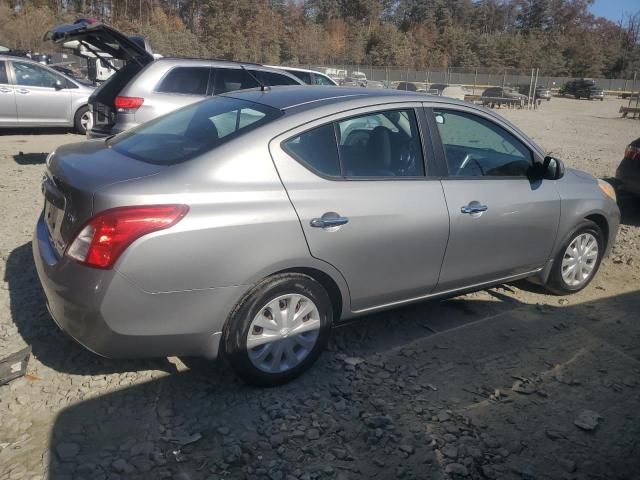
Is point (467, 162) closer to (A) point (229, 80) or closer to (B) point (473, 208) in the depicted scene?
(B) point (473, 208)

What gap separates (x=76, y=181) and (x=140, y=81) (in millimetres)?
5048

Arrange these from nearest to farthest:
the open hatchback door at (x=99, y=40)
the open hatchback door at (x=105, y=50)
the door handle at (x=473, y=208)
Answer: the door handle at (x=473, y=208) < the open hatchback door at (x=99, y=40) < the open hatchback door at (x=105, y=50)

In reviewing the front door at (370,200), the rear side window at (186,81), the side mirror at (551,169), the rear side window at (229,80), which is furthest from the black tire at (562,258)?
the rear side window at (186,81)

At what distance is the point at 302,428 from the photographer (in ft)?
9.36

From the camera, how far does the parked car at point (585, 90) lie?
49656 millimetres

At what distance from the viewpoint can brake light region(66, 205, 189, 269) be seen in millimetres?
2588

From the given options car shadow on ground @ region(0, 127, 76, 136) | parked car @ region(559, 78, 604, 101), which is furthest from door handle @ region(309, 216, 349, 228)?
parked car @ region(559, 78, 604, 101)

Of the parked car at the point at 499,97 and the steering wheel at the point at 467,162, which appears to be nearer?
the steering wheel at the point at 467,162

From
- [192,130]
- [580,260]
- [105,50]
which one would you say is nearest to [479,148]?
[580,260]

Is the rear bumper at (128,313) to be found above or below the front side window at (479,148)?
below

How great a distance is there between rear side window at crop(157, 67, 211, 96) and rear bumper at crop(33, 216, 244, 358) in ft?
17.3

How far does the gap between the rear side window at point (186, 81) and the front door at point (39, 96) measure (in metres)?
5.40

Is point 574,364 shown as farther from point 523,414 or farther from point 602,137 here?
point 602,137

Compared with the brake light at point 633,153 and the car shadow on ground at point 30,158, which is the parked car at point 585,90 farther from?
the car shadow on ground at point 30,158
